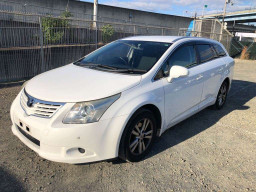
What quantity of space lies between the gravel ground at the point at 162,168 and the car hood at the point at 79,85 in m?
0.94

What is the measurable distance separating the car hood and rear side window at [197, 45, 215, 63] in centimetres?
181

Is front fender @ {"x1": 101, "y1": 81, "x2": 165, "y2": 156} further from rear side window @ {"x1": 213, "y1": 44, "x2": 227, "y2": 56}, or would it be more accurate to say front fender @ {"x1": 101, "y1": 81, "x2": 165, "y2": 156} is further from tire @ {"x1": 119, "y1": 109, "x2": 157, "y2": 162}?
rear side window @ {"x1": 213, "y1": 44, "x2": 227, "y2": 56}

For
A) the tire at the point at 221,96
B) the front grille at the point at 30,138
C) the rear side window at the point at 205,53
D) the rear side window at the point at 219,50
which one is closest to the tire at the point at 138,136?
the front grille at the point at 30,138

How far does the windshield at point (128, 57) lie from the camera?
3234mm

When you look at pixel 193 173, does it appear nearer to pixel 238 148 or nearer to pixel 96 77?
pixel 238 148

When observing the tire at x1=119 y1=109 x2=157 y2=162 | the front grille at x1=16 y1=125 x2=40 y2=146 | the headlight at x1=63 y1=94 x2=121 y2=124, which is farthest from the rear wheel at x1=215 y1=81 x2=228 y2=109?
the front grille at x1=16 y1=125 x2=40 y2=146

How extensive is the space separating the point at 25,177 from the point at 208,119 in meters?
3.53

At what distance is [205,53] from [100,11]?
23.8m

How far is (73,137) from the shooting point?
239 cm

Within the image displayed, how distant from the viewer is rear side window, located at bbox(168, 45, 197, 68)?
3.45 metres

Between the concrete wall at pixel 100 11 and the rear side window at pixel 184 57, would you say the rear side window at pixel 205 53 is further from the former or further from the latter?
the concrete wall at pixel 100 11

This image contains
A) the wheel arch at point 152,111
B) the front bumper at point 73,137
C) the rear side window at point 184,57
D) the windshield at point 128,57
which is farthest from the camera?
the rear side window at point 184,57

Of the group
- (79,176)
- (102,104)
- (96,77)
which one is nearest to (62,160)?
(79,176)

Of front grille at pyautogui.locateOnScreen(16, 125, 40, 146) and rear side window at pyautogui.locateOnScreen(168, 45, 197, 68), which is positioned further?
rear side window at pyautogui.locateOnScreen(168, 45, 197, 68)
